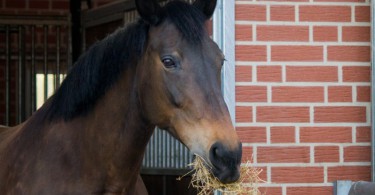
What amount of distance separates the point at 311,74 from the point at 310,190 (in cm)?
55

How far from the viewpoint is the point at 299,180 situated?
4102mm

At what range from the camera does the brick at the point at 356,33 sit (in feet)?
13.7

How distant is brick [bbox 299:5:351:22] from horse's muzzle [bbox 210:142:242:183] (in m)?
1.61

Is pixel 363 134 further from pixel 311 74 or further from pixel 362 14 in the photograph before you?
pixel 362 14

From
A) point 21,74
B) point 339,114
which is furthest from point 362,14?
point 21,74

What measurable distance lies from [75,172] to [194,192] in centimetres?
189

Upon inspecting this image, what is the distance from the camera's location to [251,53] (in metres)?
4.08

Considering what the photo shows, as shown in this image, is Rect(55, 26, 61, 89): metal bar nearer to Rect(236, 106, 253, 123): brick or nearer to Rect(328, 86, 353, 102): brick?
Rect(236, 106, 253, 123): brick

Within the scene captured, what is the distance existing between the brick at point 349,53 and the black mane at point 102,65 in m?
1.33

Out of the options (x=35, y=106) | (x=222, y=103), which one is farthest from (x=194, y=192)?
(x=35, y=106)

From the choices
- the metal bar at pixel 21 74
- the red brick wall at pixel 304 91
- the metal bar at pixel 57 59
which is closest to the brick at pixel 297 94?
the red brick wall at pixel 304 91

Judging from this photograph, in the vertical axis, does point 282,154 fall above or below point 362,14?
below

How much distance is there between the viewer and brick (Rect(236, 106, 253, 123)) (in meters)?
4.05

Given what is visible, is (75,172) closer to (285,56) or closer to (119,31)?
(119,31)
